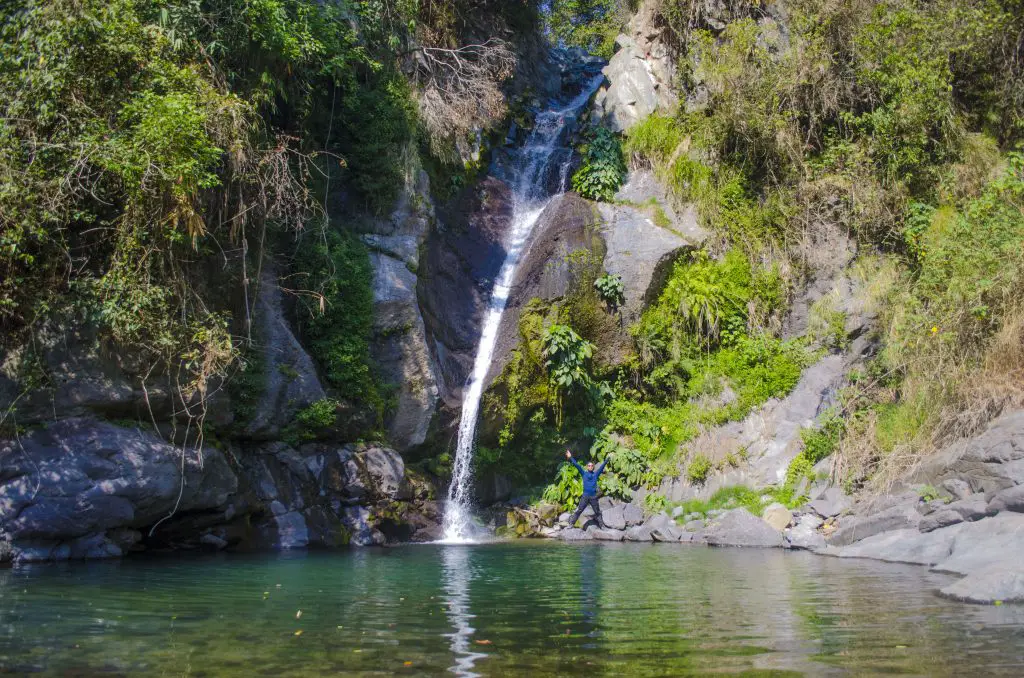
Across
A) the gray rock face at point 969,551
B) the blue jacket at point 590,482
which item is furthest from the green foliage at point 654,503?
the gray rock face at point 969,551

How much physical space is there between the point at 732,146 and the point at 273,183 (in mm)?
11838

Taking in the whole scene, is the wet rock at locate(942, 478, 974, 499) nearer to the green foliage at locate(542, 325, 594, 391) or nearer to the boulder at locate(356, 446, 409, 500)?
the green foliage at locate(542, 325, 594, 391)

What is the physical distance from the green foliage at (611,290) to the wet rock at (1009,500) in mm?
9136

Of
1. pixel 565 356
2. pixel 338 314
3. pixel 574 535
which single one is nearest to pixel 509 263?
pixel 565 356

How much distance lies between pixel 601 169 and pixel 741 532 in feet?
32.9

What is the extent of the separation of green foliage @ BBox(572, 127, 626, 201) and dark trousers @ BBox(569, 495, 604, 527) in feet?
25.5

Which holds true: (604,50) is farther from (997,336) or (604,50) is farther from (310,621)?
(310,621)

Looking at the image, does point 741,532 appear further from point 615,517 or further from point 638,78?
point 638,78

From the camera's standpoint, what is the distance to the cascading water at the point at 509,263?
1570 cm

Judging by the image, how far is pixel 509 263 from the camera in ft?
61.2

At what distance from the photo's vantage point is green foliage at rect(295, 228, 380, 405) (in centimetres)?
1405

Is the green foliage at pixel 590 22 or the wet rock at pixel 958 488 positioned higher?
the green foliage at pixel 590 22

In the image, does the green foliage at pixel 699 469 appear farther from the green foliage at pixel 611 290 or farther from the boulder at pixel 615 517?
the green foliage at pixel 611 290

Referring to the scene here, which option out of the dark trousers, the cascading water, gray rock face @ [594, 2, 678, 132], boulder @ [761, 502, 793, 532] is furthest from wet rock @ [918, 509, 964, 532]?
gray rock face @ [594, 2, 678, 132]
